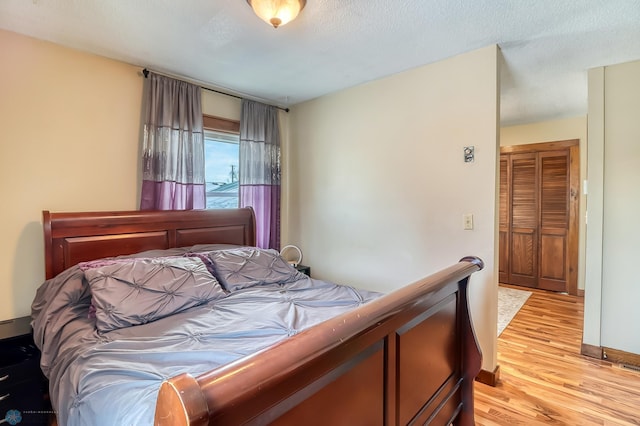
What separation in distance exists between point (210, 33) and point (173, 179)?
1.21 meters

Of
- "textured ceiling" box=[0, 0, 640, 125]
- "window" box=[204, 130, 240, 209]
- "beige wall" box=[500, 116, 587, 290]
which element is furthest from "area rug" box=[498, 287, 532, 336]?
"window" box=[204, 130, 240, 209]

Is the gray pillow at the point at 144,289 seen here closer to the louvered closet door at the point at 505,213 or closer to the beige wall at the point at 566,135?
the louvered closet door at the point at 505,213

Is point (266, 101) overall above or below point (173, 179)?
above

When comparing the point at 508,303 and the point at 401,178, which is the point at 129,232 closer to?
the point at 401,178

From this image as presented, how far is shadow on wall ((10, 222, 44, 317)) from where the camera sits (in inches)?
82.2

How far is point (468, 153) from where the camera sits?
7.79ft

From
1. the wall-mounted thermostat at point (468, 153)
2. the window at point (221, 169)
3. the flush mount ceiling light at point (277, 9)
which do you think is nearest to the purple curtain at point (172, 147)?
the window at point (221, 169)

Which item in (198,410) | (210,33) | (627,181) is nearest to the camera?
(198,410)

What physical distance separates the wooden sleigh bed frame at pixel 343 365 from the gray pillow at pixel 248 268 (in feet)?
2.26

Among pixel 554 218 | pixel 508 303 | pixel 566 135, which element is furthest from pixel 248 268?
pixel 566 135

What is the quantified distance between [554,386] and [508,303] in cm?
191

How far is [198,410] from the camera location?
513 millimetres

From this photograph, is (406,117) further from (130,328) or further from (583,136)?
(583,136)

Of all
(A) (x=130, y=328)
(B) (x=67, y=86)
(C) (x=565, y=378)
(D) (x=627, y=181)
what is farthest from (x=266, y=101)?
(C) (x=565, y=378)
